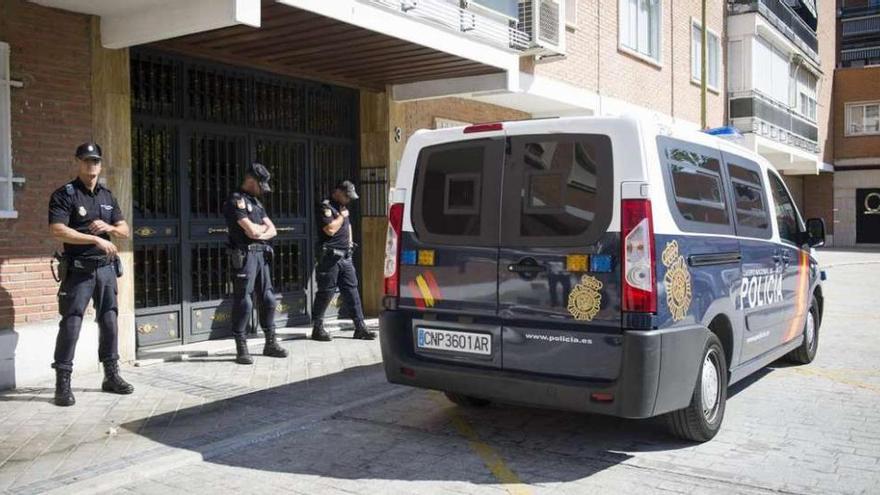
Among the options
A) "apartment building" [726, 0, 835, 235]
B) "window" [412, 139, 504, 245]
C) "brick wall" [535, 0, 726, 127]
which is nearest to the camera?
"window" [412, 139, 504, 245]

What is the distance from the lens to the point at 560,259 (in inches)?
181

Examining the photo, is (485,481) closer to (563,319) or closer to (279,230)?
(563,319)

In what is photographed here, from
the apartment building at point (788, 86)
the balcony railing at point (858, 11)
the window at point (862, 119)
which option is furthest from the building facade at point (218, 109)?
the balcony railing at point (858, 11)

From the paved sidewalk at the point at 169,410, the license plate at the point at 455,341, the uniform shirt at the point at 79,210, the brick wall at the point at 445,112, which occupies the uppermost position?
the brick wall at the point at 445,112

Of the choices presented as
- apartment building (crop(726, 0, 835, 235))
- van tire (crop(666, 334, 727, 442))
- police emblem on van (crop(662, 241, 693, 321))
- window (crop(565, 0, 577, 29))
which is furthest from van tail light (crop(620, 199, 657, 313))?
apartment building (crop(726, 0, 835, 235))

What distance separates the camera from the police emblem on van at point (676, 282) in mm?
4500

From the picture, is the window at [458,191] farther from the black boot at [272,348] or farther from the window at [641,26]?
the window at [641,26]

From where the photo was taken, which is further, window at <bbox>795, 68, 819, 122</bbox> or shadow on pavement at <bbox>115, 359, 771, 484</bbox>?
window at <bbox>795, 68, 819, 122</bbox>

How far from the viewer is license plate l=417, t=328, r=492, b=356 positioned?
490 centimetres

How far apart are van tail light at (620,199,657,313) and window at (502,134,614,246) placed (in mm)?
152

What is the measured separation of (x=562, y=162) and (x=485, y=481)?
1.87 meters

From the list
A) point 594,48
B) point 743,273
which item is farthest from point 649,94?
point 743,273

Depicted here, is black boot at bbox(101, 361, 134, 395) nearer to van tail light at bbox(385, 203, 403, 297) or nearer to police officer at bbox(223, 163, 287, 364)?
police officer at bbox(223, 163, 287, 364)

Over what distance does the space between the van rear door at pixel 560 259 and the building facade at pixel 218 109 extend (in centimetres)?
48
